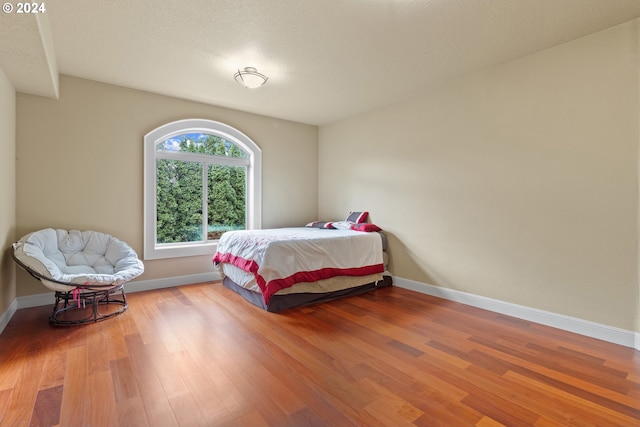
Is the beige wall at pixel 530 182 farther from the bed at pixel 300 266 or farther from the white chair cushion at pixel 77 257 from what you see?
the white chair cushion at pixel 77 257

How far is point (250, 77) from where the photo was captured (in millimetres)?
3201

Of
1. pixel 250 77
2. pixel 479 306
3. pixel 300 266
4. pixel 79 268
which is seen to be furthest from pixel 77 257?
pixel 479 306

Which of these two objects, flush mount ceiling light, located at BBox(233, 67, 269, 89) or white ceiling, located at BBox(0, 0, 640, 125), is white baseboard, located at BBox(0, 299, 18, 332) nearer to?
white ceiling, located at BBox(0, 0, 640, 125)

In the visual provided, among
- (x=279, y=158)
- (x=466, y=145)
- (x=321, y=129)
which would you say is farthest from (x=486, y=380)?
(x=321, y=129)

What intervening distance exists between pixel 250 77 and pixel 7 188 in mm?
2577

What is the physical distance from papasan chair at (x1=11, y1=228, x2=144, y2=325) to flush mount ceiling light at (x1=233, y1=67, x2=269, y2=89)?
92.9 inches

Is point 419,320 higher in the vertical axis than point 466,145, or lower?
lower

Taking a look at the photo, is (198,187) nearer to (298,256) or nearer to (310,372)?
(298,256)

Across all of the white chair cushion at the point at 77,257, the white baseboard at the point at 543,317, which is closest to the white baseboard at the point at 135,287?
the white chair cushion at the point at 77,257

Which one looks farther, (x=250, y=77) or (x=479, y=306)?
(x=479, y=306)

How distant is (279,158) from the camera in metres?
5.16

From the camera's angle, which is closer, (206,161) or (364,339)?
(364,339)

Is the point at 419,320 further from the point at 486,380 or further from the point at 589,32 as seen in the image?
the point at 589,32

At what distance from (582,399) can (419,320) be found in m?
1.33
